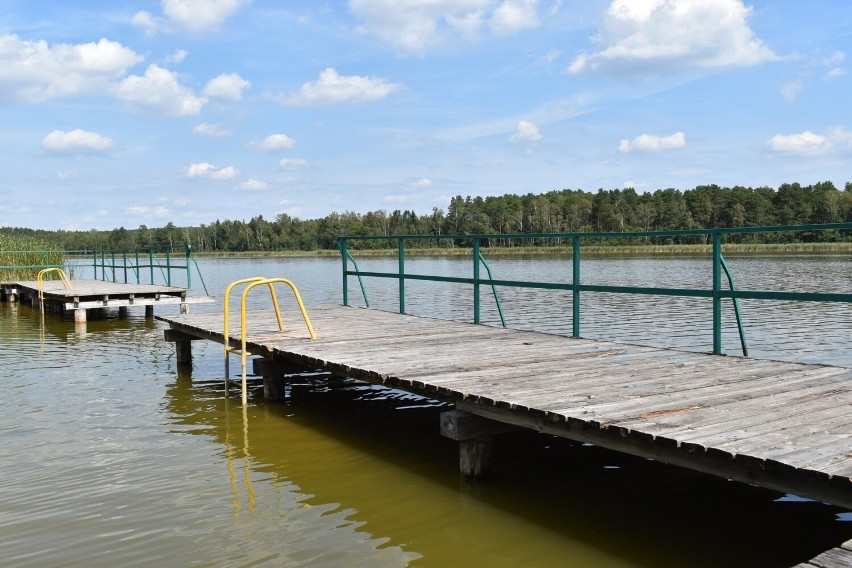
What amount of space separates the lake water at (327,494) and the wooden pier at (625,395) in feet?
1.76

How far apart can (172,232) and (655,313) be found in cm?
11017

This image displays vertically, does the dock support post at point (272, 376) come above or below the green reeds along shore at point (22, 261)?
below

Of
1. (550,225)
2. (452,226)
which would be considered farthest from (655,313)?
(452,226)

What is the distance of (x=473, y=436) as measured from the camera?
5152 mm

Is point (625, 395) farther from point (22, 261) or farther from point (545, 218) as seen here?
point (545, 218)

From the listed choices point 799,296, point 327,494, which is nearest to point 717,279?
point 799,296

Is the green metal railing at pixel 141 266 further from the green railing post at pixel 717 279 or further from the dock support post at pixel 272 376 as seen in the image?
the green railing post at pixel 717 279

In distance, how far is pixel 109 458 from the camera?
595 cm

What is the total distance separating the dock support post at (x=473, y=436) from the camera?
5059 millimetres

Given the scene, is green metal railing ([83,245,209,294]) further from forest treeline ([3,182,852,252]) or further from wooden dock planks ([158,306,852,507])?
forest treeline ([3,182,852,252])

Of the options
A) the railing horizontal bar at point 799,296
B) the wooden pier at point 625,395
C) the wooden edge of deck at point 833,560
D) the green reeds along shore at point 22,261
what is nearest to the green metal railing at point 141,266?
the green reeds along shore at point 22,261

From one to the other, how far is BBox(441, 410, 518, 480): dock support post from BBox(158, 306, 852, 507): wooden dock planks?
0.10 m

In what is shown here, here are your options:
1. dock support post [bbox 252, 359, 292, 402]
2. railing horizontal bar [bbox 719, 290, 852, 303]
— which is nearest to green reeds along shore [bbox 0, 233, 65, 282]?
dock support post [bbox 252, 359, 292, 402]

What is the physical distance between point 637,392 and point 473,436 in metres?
1.10
